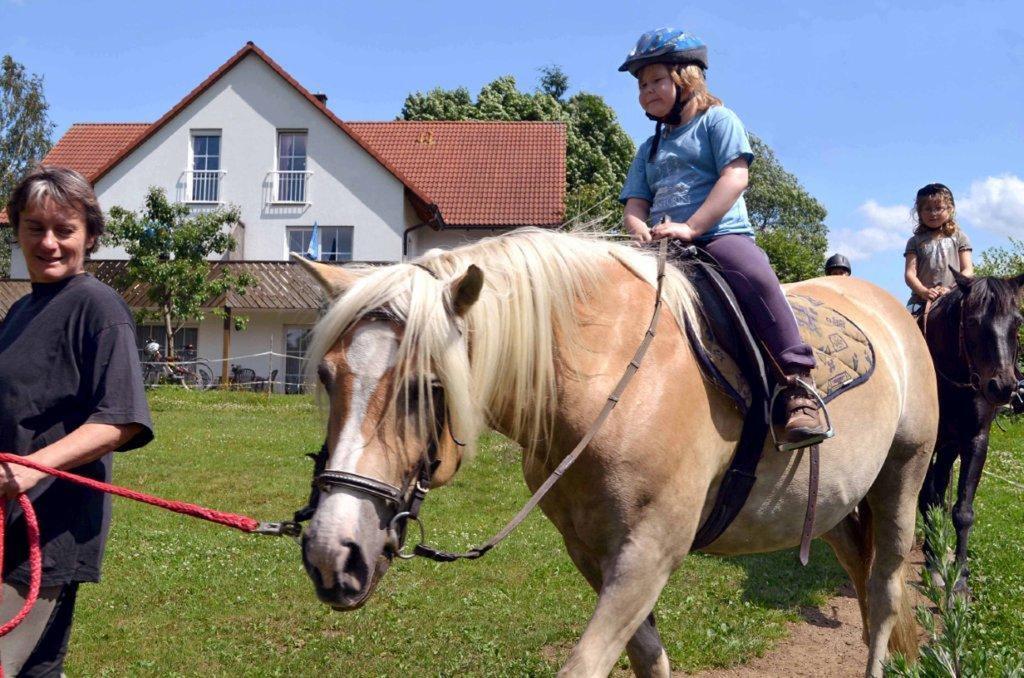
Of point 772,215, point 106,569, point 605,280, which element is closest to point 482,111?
point 772,215

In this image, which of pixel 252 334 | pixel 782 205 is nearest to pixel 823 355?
pixel 252 334

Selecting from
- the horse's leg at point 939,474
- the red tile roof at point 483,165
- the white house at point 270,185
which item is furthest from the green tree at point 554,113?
the horse's leg at point 939,474

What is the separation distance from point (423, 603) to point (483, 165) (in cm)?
2516

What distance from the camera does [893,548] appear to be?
4.35 meters

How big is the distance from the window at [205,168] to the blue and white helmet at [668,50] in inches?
1004

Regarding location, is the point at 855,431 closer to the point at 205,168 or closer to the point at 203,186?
the point at 203,186

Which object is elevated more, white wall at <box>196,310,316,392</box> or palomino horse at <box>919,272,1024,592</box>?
palomino horse at <box>919,272,1024,592</box>

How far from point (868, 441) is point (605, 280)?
60.2 inches

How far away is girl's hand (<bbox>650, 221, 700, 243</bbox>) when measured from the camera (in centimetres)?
318

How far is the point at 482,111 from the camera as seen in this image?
41.8 metres

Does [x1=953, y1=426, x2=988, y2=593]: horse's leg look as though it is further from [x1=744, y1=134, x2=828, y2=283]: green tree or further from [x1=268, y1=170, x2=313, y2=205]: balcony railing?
[x1=744, y1=134, x2=828, y2=283]: green tree

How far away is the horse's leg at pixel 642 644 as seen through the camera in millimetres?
3213

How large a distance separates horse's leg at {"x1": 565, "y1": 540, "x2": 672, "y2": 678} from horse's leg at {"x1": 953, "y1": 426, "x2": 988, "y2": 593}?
3.59 meters

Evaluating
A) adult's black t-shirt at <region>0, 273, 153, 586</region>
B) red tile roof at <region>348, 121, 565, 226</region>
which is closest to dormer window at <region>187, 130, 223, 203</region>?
red tile roof at <region>348, 121, 565, 226</region>
